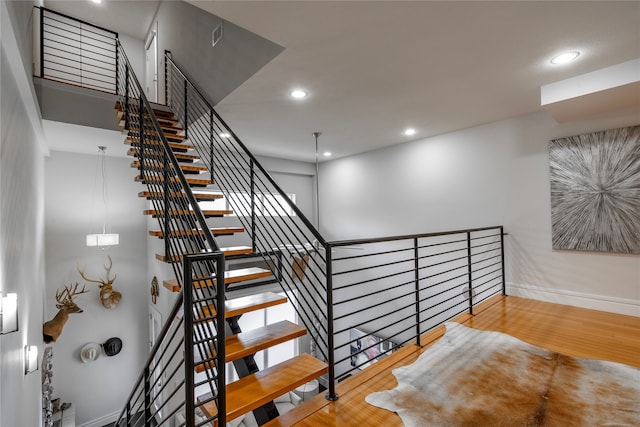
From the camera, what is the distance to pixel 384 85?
2.98m

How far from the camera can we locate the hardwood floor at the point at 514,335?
1808 mm

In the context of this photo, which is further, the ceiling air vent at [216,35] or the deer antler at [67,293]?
the deer antler at [67,293]

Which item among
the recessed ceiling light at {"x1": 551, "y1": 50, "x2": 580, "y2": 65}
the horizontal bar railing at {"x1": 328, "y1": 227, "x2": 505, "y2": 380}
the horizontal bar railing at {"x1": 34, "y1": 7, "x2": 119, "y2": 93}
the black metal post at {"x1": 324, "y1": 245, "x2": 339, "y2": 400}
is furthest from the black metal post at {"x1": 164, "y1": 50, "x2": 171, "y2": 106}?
the recessed ceiling light at {"x1": 551, "y1": 50, "x2": 580, "y2": 65}

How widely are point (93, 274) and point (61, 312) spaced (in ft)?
3.41

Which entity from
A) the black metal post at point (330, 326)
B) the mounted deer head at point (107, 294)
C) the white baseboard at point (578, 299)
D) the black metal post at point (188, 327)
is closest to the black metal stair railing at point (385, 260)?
the black metal post at point (330, 326)

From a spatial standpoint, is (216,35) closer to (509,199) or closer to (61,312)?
(509,199)

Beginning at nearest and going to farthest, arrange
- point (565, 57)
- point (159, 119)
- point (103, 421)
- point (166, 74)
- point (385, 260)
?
point (565, 57) → point (159, 119) → point (166, 74) → point (103, 421) → point (385, 260)

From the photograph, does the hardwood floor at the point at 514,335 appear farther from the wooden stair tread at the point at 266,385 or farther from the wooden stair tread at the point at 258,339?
the wooden stair tread at the point at 258,339

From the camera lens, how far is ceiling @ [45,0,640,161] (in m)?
1.94

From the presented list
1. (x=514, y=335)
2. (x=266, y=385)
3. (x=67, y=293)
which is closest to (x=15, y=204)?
(x=266, y=385)

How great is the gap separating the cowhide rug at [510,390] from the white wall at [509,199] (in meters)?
1.53

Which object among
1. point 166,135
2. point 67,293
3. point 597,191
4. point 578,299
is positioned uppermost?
point 166,135

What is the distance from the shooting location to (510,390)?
197 cm

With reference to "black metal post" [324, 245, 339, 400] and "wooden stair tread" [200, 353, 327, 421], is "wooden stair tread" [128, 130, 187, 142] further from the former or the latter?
"wooden stair tread" [200, 353, 327, 421]
